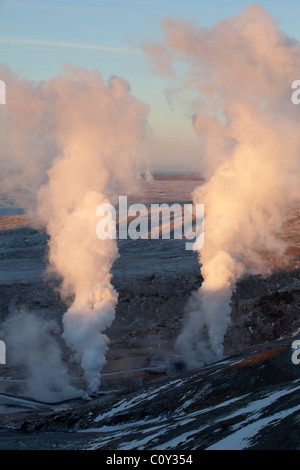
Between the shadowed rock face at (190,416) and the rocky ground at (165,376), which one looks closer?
the shadowed rock face at (190,416)

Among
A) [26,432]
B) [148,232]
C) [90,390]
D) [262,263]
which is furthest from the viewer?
[148,232]

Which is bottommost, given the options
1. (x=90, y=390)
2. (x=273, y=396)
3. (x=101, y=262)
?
(x=90, y=390)

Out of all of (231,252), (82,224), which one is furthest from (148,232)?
(82,224)

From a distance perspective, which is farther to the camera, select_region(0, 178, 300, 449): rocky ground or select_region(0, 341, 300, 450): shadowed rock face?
select_region(0, 178, 300, 449): rocky ground

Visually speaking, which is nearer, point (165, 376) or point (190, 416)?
point (190, 416)

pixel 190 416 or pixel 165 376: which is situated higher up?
pixel 190 416

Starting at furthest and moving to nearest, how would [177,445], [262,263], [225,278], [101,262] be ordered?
[262,263], [225,278], [101,262], [177,445]

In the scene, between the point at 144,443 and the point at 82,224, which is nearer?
the point at 144,443
